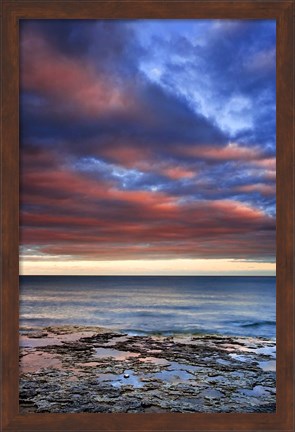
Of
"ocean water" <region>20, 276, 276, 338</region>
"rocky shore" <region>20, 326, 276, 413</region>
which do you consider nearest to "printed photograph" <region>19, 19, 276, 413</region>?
"rocky shore" <region>20, 326, 276, 413</region>

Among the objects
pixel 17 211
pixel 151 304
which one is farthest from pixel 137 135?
pixel 151 304

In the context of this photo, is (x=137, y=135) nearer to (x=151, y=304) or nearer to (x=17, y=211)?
(x=17, y=211)

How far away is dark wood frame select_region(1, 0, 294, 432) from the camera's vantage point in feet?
4.09

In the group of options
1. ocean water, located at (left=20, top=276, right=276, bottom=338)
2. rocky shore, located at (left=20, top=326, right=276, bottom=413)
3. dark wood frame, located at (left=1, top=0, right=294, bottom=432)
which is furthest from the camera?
ocean water, located at (left=20, top=276, right=276, bottom=338)

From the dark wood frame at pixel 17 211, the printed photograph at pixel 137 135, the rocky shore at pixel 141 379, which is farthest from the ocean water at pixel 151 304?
the dark wood frame at pixel 17 211

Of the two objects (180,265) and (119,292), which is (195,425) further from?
(119,292)

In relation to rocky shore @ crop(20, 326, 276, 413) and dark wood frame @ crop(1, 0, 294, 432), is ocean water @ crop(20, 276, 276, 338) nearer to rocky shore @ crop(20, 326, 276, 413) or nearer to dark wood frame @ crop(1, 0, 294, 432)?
rocky shore @ crop(20, 326, 276, 413)

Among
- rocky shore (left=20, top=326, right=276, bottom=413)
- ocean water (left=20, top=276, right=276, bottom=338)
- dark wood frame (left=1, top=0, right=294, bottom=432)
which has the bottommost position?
ocean water (left=20, top=276, right=276, bottom=338)

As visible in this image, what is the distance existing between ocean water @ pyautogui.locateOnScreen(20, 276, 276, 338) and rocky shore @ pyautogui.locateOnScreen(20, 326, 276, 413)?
4.65m

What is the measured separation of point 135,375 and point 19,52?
138 cm

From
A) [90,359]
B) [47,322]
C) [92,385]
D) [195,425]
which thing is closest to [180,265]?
[47,322]

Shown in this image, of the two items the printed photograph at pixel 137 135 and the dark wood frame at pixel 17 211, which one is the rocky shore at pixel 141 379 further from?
the dark wood frame at pixel 17 211

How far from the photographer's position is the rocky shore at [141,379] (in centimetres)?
148

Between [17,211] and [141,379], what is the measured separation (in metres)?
0.94
